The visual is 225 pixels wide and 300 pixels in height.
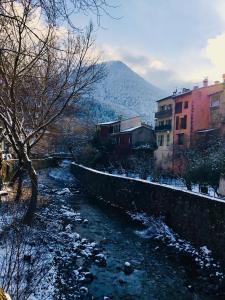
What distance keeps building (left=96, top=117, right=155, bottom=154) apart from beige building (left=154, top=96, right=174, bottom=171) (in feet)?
8.67

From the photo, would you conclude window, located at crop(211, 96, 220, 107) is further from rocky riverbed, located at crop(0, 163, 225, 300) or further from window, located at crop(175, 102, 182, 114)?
rocky riverbed, located at crop(0, 163, 225, 300)

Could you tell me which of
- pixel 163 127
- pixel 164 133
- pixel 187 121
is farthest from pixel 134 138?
pixel 187 121

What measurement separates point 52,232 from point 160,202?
699 centimetres

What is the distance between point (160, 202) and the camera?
65.2 feet

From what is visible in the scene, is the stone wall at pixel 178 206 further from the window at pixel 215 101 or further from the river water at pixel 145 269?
the window at pixel 215 101

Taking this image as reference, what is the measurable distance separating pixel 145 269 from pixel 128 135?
45613mm

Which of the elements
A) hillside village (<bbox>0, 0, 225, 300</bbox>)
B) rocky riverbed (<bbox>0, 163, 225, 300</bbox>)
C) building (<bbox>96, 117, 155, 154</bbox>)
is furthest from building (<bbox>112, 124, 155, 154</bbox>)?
rocky riverbed (<bbox>0, 163, 225, 300</bbox>)

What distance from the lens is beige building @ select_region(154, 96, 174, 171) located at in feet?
157

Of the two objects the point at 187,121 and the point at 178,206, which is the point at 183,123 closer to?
the point at 187,121

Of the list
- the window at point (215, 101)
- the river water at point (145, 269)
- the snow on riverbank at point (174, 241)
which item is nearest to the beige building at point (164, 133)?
the window at point (215, 101)

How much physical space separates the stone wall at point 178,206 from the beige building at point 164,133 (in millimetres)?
19591

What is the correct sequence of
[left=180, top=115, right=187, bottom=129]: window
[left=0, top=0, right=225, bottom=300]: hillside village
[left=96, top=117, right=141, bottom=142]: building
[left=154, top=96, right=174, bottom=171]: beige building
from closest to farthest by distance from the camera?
1. [left=0, top=0, right=225, bottom=300]: hillside village
2. [left=180, top=115, right=187, bottom=129]: window
3. [left=154, top=96, right=174, bottom=171]: beige building
4. [left=96, top=117, right=141, bottom=142]: building

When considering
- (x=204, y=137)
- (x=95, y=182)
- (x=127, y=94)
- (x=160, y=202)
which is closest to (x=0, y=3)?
(x=160, y=202)

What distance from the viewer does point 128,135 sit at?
188 feet
